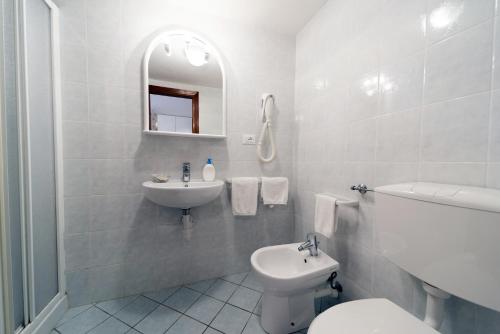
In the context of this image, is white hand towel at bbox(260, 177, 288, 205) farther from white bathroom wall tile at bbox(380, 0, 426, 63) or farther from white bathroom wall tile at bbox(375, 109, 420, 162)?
white bathroom wall tile at bbox(380, 0, 426, 63)

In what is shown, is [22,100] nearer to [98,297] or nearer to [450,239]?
[98,297]

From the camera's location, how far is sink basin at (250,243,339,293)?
958mm

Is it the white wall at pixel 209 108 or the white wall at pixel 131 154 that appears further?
the white wall at pixel 209 108

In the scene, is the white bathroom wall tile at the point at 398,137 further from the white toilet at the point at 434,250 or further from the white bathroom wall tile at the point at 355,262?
the white bathroom wall tile at the point at 355,262

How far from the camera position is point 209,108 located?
4.80 feet

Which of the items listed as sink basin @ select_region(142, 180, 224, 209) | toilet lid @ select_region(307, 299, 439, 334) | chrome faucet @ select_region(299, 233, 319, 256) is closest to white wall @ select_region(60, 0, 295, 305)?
sink basin @ select_region(142, 180, 224, 209)

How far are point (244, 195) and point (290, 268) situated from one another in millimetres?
588

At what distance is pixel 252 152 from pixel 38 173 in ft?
4.30

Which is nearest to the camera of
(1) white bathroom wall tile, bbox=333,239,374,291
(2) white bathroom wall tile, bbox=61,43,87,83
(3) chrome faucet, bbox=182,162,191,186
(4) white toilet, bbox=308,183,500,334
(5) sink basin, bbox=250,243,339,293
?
(4) white toilet, bbox=308,183,500,334

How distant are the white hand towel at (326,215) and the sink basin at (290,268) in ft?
0.50

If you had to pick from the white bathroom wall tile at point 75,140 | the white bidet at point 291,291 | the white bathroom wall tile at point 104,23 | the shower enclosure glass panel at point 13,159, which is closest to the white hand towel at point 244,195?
the white bidet at point 291,291

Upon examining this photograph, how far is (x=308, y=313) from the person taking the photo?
111 cm

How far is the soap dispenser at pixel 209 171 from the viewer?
145 centimetres

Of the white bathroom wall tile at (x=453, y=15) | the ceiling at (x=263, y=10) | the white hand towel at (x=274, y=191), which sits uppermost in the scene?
the ceiling at (x=263, y=10)
